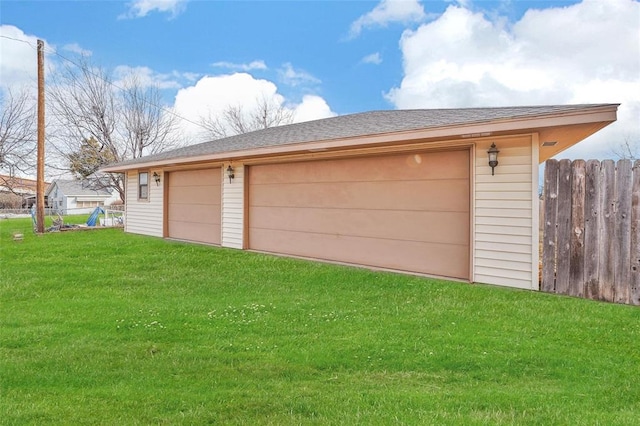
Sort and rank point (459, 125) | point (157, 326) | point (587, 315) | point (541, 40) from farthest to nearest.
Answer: point (541, 40)
point (459, 125)
point (587, 315)
point (157, 326)

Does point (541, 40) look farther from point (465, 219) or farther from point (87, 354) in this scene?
point (87, 354)

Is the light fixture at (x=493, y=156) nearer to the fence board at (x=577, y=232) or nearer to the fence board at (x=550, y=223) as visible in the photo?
the fence board at (x=550, y=223)

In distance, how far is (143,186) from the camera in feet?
45.7

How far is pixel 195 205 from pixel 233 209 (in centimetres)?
196

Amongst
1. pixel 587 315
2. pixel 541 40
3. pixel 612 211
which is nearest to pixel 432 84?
pixel 541 40

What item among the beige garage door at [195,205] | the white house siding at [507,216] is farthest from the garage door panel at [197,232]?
the white house siding at [507,216]

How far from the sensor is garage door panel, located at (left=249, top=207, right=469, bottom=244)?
6773 millimetres

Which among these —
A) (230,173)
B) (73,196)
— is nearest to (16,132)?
(230,173)

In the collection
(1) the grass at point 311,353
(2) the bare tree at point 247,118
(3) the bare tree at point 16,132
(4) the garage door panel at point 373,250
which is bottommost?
(1) the grass at point 311,353

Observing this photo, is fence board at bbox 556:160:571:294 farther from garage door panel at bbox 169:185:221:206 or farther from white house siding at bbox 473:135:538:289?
garage door panel at bbox 169:185:221:206

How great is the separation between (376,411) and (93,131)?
24.0 m

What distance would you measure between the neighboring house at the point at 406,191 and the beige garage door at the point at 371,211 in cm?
2

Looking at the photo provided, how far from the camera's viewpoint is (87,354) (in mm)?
3682

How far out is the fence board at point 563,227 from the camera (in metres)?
5.60
